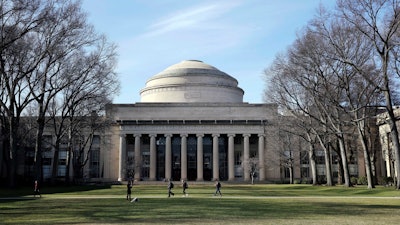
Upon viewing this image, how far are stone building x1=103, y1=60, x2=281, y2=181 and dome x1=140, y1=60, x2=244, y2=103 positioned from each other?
3.08 metres

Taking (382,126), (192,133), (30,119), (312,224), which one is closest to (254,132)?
(192,133)

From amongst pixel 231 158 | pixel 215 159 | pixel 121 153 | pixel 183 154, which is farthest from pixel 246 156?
pixel 121 153

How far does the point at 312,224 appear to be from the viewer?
16781 millimetres

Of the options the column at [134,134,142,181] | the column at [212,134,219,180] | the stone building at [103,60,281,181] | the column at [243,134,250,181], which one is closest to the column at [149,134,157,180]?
A: the stone building at [103,60,281,181]

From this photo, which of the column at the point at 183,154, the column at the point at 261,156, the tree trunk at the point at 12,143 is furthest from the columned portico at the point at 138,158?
the tree trunk at the point at 12,143

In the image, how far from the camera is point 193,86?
315 feet

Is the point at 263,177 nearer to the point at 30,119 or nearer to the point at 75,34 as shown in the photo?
the point at 30,119

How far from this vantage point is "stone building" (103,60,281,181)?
85.8m

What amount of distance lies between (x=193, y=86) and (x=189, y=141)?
42.9 ft

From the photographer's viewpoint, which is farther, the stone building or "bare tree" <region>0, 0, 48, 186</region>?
the stone building

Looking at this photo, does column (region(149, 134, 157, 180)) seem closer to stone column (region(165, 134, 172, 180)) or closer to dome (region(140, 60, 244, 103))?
stone column (region(165, 134, 172, 180))

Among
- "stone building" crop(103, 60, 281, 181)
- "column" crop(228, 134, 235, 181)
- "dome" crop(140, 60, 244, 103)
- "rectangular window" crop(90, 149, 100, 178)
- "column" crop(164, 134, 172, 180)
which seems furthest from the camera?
"dome" crop(140, 60, 244, 103)

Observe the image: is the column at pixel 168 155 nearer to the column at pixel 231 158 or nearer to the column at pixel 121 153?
A: the column at pixel 121 153

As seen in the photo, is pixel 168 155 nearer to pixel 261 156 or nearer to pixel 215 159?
pixel 215 159
